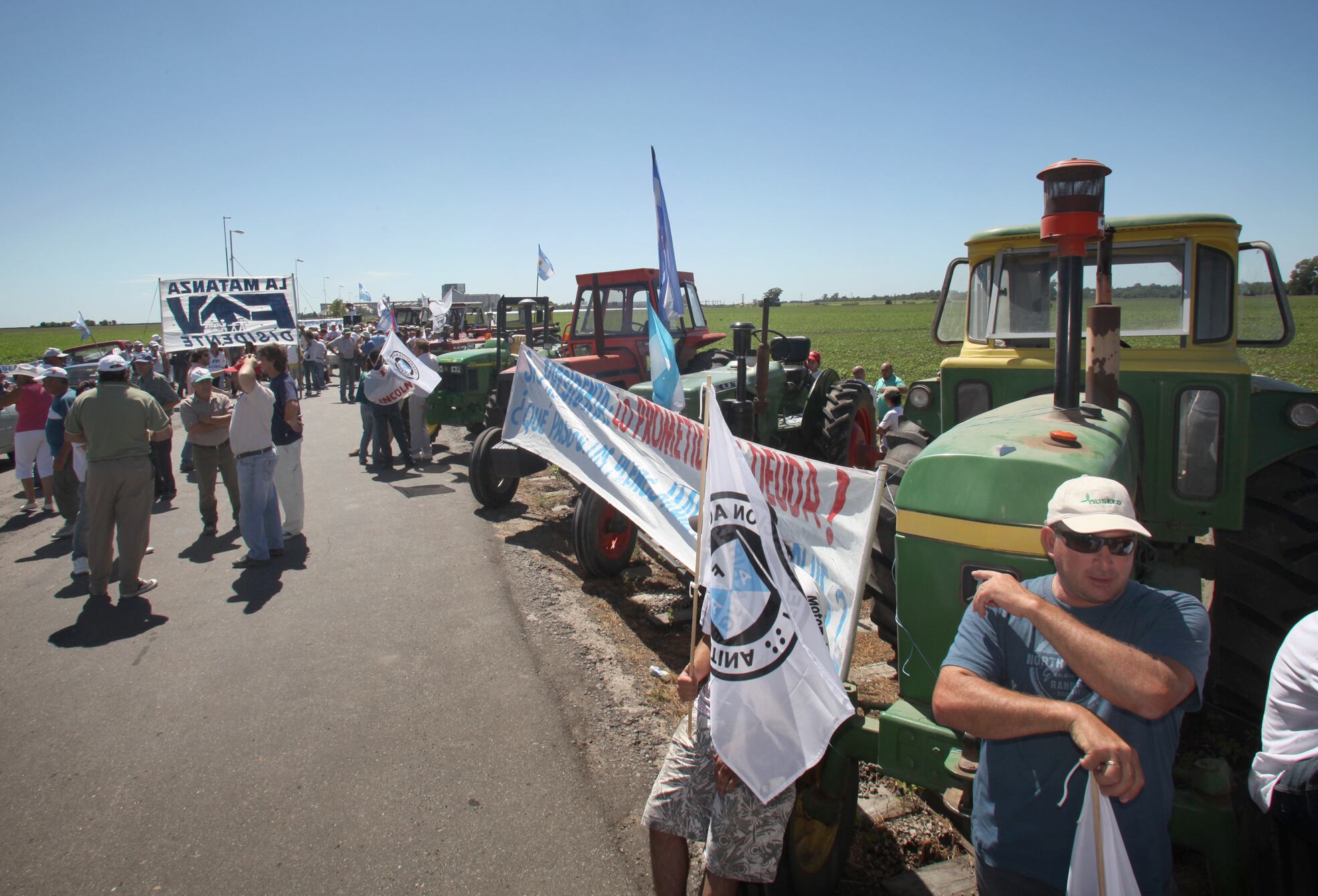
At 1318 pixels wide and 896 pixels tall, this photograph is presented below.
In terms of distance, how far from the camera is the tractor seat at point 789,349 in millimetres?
7418

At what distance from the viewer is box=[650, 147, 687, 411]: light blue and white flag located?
527cm

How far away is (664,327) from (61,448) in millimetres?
5892

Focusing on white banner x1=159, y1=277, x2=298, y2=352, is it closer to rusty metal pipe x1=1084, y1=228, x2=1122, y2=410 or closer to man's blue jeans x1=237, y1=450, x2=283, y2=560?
man's blue jeans x1=237, y1=450, x2=283, y2=560

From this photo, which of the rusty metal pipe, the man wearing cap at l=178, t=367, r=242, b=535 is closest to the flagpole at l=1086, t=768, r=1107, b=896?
the rusty metal pipe

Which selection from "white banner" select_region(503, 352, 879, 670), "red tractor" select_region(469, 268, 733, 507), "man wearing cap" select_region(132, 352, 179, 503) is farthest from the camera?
"red tractor" select_region(469, 268, 733, 507)

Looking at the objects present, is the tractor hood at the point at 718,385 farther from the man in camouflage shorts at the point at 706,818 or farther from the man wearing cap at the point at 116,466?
the man in camouflage shorts at the point at 706,818

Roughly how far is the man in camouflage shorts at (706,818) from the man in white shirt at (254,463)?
5.12 m

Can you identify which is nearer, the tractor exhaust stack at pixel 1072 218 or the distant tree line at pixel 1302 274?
the tractor exhaust stack at pixel 1072 218

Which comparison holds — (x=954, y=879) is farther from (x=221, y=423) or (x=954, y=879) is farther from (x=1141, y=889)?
(x=221, y=423)

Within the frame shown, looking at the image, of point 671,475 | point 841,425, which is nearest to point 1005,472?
point 671,475

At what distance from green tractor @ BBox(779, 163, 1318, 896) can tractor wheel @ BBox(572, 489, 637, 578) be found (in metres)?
2.30

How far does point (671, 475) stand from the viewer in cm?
497

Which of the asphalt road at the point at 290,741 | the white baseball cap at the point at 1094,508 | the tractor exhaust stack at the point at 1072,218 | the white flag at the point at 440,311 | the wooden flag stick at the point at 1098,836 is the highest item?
the white flag at the point at 440,311

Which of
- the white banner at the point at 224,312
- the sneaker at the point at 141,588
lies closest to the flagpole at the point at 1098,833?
the sneaker at the point at 141,588
